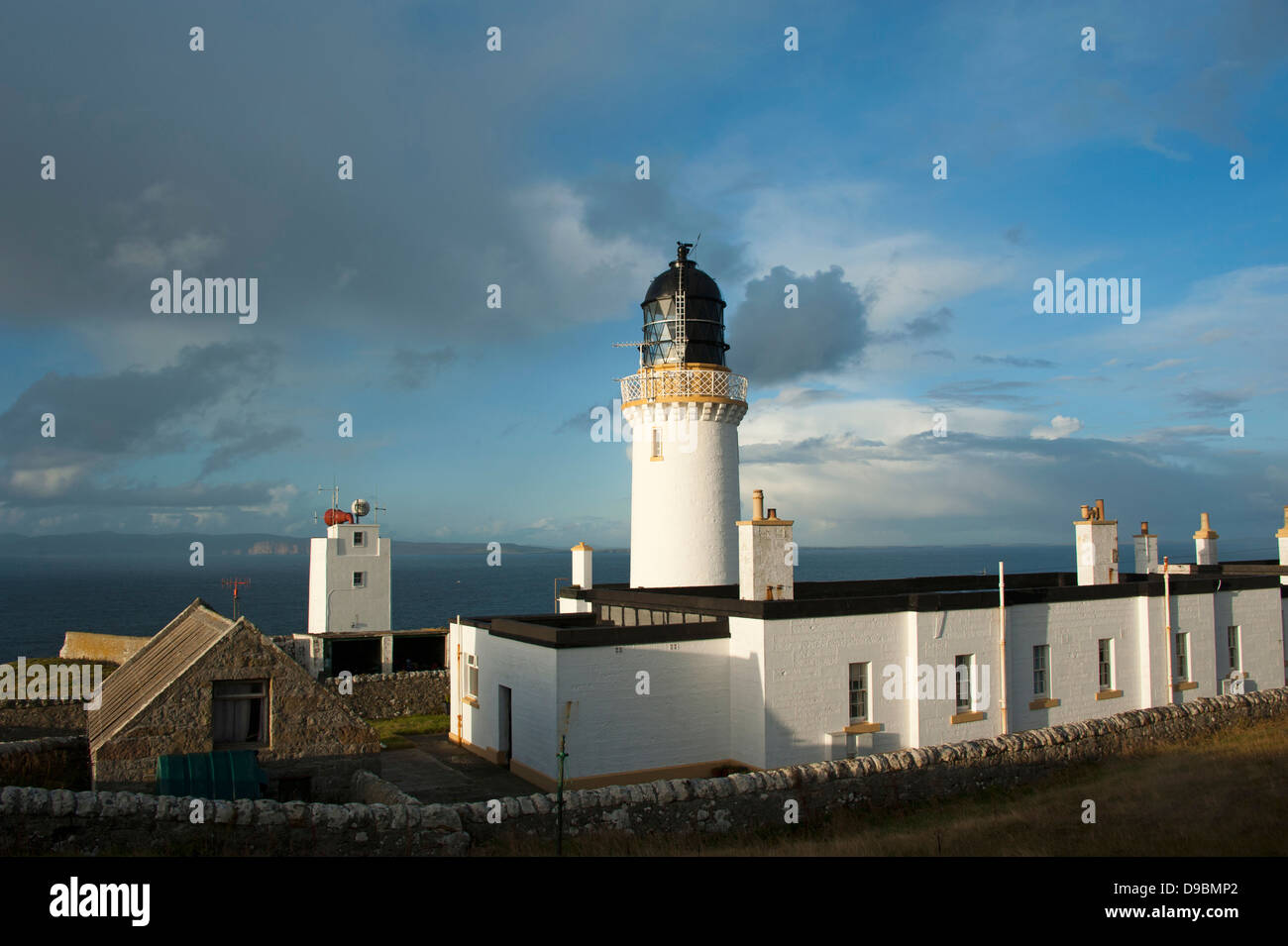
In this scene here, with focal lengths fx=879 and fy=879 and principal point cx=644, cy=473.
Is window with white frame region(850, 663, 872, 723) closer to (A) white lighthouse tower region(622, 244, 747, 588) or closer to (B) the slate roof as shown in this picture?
(A) white lighthouse tower region(622, 244, 747, 588)

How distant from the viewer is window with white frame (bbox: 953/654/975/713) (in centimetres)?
2239

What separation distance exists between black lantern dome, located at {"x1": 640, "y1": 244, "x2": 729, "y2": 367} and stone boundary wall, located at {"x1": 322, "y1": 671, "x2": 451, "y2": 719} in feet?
44.3

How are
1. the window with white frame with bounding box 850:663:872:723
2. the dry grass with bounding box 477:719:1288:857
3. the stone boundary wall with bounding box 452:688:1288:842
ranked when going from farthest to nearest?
the window with white frame with bounding box 850:663:872:723, the stone boundary wall with bounding box 452:688:1288:842, the dry grass with bounding box 477:719:1288:857

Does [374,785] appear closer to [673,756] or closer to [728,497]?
[673,756]

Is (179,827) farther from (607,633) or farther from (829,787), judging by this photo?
(829,787)

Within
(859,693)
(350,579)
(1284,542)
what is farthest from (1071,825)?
(350,579)

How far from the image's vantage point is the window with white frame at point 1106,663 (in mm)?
25688

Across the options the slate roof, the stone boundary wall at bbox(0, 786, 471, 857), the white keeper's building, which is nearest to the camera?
the stone boundary wall at bbox(0, 786, 471, 857)

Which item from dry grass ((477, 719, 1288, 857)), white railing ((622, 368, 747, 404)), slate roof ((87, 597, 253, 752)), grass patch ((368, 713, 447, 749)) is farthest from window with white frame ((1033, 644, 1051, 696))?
slate roof ((87, 597, 253, 752))

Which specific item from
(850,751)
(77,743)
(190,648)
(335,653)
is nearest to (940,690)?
(850,751)

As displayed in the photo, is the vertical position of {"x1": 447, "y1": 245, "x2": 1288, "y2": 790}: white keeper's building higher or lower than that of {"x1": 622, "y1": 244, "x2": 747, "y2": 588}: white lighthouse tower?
lower

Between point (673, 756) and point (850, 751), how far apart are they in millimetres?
4165

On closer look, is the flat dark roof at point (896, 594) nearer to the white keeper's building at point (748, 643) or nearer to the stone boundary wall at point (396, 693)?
the white keeper's building at point (748, 643)

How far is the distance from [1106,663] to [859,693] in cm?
952
